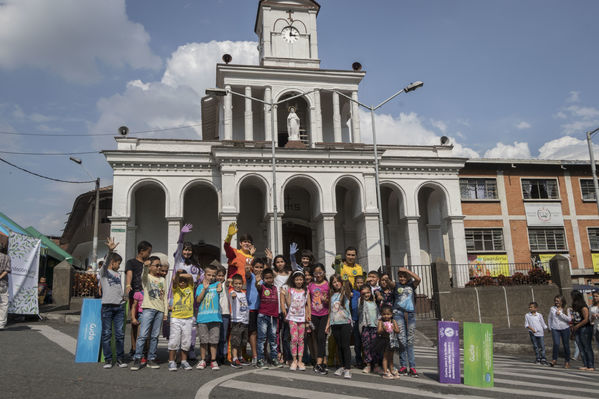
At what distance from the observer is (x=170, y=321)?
22.5 ft

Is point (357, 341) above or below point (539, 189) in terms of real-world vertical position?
below

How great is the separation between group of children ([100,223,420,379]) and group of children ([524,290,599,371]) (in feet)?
16.3

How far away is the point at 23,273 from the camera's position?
11664 mm

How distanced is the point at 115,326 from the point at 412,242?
17323 mm

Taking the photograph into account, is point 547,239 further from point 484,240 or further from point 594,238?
point 484,240

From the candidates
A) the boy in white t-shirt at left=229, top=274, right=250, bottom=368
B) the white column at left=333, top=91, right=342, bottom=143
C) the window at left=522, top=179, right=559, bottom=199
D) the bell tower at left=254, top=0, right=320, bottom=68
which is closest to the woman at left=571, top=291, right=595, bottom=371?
the boy in white t-shirt at left=229, top=274, right=250, bottom=368

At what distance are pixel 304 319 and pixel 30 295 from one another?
8.41m

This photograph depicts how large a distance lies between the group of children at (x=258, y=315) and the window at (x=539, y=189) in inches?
918

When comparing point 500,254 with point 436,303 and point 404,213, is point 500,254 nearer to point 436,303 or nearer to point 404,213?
point 404,213

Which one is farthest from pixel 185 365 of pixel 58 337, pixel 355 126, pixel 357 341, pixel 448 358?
pixel 355 126

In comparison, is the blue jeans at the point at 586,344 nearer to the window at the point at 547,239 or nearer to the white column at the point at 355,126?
the white column at the point at 355,126

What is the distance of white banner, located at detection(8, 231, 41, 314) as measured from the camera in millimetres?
11461

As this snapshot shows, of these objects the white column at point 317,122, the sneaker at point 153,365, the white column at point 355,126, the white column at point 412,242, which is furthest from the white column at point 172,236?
the sneaker at point 153,365

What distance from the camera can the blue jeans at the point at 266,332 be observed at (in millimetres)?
7352
